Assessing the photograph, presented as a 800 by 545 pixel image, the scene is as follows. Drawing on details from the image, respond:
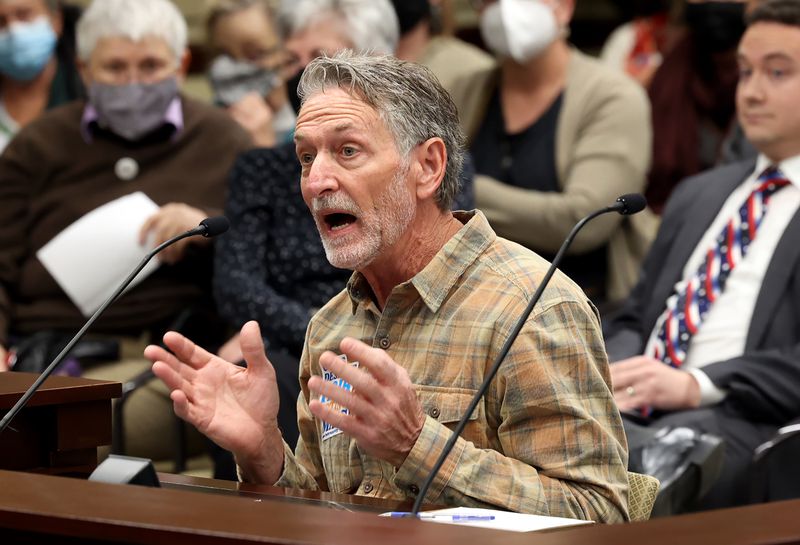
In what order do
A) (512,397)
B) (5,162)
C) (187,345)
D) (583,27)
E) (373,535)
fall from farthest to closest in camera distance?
1. (583,27)
2. (5,162)
3. (187,345)
4. (512,397)
5. (373,535)

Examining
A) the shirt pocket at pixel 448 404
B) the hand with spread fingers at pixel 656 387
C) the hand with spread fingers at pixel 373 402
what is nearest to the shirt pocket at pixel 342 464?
the shirt pocket at pixel 448 404

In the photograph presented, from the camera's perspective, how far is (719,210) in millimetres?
3633

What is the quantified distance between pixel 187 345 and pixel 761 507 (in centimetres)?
99

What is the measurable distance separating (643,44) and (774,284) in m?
2.13

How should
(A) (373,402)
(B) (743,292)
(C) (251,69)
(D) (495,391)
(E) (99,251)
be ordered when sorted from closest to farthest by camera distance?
(A) (373,402) → (D) (495,391) → (B) (743,292) → (E) (99,251) → (C) (251,69)

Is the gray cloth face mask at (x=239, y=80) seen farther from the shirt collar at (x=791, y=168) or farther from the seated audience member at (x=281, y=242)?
the shirt collar at (x=791, y=168)

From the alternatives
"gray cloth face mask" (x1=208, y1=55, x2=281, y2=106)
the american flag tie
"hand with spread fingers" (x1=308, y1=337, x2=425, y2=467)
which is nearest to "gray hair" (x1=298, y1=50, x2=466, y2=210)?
"hand with spread fingers" (x1=308, y1=337, x2=425, y2=467)

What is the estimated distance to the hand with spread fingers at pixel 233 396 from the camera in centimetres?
212

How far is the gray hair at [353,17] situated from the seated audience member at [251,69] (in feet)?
3.40

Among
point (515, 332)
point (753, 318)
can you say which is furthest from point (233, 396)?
point (753, 318)

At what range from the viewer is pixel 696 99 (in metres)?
4.60

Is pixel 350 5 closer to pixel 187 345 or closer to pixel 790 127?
pixel 790 127

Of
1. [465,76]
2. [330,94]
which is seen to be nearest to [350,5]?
[465,76]

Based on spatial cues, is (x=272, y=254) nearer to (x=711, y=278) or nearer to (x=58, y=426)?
(x=711, y=278)
